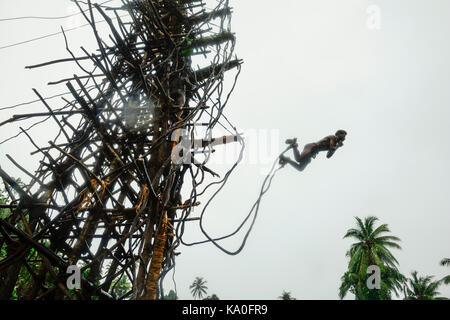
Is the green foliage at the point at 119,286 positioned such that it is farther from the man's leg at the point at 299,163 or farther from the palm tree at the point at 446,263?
the palm tree at the point at 446,263

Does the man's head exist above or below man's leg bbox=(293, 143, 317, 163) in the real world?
above

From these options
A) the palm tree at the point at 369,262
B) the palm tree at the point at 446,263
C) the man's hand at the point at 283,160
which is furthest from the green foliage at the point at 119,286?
the palm tree at the point at 446,263

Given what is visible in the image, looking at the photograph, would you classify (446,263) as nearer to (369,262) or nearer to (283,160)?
(369,262)

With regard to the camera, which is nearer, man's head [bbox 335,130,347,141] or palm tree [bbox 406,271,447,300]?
man's head [bbox 335,130,347,141]

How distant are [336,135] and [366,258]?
24635 millimetres

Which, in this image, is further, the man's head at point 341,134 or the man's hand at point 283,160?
the man's head at point 341,134

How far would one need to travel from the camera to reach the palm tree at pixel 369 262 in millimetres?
19750

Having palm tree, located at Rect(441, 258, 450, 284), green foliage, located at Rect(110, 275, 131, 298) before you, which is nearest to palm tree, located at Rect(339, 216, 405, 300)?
palm tree, located at Rect(441, 258, 450, 284)

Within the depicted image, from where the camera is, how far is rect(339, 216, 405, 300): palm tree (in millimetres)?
19750

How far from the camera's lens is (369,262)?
67.6ft

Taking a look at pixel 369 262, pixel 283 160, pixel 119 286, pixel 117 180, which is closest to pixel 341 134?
pixel 283 160

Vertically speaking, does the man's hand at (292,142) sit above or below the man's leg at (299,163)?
above

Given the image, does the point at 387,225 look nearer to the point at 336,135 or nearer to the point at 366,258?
the point at 366,258

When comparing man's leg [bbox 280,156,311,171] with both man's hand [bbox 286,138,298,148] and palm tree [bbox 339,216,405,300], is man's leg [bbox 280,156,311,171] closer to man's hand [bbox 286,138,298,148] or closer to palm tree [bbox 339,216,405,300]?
man's hand [bbox 286,138,298,148]
